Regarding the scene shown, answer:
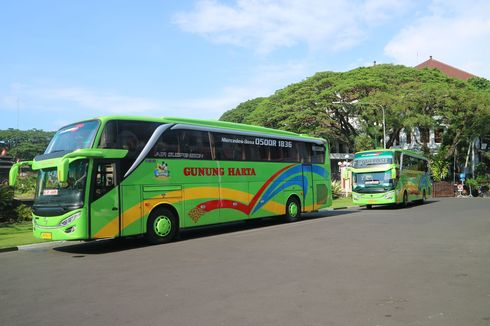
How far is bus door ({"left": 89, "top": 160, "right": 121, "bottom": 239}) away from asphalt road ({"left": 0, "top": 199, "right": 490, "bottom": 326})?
0.63 meters

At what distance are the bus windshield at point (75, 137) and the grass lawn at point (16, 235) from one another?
310cm

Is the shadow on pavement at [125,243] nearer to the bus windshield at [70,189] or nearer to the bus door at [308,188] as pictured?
the bus windshield at [70,189]

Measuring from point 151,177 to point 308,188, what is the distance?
8654 mm

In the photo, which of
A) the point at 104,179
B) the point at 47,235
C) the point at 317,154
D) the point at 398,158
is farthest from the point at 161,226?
the point at 398,158

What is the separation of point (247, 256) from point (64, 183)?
504 centimetres

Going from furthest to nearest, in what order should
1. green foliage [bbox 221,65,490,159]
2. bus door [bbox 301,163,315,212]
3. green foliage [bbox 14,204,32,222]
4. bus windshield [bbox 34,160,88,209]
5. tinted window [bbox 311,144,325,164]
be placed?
green foliage [bbox 221,65,490,159], tinted window [bbox 311,144,325,164], bus door [bbox 301,163,315,212], green foliage [bbox 14,204,32,222], bus windshield [bbox 34,160,88,209]

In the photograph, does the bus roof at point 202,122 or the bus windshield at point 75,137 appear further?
the bus roof at point 202,122

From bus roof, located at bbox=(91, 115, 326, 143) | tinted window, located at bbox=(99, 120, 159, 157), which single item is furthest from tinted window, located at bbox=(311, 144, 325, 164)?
tinted window, located at bbox=(99, 120, 159, 157)

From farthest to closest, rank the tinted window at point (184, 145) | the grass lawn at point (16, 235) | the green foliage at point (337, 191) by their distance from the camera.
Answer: the green foliage at point (337, 191) < the grass lawn at point (16, 235) < the tinted window at point (184, 145)

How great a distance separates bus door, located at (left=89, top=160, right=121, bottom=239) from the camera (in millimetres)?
11328

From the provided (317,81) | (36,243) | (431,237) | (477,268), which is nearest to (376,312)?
(477,268)

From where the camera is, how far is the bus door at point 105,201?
11.3m

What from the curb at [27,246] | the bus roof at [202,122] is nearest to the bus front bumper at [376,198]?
the bus roof at [202,122]

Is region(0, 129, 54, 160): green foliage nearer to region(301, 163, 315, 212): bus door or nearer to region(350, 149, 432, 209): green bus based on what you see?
region(350, 149, 432, 209): green bus
